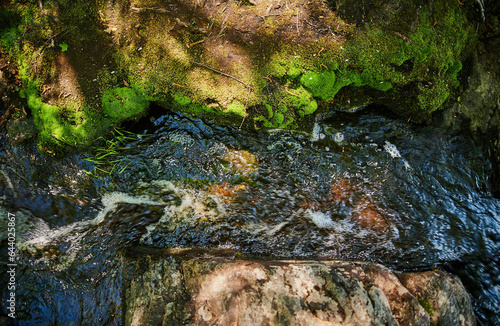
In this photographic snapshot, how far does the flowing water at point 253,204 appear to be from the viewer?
11.6 ft

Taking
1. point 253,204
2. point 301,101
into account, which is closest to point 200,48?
point 301,101

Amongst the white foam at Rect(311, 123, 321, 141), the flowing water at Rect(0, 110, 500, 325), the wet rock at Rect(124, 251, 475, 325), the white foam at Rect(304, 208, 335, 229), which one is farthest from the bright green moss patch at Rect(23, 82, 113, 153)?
the white foam at Rect(304, 208, 335, 229)

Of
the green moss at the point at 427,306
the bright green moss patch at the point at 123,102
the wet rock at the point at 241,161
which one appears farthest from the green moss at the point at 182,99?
the green moss at the point at 427,306

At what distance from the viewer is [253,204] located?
144 inches

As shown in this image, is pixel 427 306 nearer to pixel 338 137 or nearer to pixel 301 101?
pixel 338 137

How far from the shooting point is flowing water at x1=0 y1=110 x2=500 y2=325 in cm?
352

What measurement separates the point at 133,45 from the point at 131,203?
199 cm

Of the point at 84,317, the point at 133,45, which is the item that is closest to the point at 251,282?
the point at 84,317

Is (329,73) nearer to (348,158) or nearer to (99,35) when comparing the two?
(348,158)

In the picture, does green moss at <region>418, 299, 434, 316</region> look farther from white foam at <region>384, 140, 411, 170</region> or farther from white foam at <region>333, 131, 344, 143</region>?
white foam at <region>333, 131, 344, 143</region>

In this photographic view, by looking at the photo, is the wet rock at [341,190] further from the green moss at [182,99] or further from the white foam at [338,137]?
the green moss at [182,99]

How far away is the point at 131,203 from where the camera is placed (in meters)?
3.61

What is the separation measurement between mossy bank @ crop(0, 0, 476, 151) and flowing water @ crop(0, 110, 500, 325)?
54 centimetres

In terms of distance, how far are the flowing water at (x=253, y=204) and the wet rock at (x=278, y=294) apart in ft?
1.90
